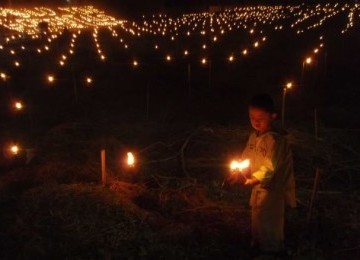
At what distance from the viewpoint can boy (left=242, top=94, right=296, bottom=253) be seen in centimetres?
438

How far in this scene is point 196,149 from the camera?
8539 millimetres

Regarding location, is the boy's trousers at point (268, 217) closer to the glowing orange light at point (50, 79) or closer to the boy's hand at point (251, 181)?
the boy's hand at point (251, 181)

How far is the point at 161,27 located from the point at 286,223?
2616 cm

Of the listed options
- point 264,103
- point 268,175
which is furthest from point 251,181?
point 264,103

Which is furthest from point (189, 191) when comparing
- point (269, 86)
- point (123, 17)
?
point (123, 17)

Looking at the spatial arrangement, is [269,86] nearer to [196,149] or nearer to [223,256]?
[196,149]

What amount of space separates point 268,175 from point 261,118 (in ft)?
1.85

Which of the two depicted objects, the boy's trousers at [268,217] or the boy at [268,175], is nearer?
the boy at [268,175]

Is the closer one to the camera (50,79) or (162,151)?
(162,151)

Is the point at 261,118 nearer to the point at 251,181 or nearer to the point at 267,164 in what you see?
the point at 267,164

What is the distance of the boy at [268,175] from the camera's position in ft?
14.4

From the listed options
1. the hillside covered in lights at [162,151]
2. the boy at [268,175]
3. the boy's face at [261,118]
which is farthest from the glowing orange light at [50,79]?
the boy's face at [261,118]

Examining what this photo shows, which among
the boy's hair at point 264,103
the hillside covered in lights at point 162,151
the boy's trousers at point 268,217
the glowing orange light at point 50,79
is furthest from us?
the glowing orange light at point 50,79

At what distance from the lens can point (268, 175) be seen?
4.41 metres
